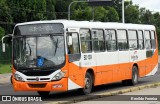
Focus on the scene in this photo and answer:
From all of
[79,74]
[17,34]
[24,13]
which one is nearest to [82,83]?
[79,74]

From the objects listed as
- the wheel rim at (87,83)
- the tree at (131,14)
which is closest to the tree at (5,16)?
the wheel rim at (87,83)

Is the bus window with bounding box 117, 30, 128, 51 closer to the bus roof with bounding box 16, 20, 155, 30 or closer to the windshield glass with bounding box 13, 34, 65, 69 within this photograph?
the bus roof with bounding box 16, 20, 155, 30

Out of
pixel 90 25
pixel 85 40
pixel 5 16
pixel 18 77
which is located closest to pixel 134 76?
pixel 90 25

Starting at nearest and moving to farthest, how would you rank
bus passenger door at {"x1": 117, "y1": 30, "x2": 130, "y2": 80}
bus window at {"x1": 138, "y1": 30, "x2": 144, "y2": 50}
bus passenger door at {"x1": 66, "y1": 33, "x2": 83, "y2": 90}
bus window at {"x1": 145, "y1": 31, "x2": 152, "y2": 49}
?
bus passenger door at {"x1": 66, "y1": 33, "x2": 83, "y2": 90} → bus passenger door at {"x1": 117, "y1": 30, "x2": 130, "y2": 80} → bus window at {"x1": 138, "y1": 30, "x2": 144, "y2": 50} → bus window at {"x1": 145, "y1": 31, "x2": 152, "y2": 49}

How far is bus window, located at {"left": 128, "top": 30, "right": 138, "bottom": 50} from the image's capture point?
21875mm

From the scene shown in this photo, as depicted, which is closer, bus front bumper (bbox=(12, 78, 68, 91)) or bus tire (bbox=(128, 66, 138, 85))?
bus front bumper (bbox=(12, 78, 68, 91))

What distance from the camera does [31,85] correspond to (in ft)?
53.6

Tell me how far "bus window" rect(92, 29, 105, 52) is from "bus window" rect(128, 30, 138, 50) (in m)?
2.89

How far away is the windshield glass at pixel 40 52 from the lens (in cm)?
1622

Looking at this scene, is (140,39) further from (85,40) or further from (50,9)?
(50,9)

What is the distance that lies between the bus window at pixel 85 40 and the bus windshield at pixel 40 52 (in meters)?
1.37

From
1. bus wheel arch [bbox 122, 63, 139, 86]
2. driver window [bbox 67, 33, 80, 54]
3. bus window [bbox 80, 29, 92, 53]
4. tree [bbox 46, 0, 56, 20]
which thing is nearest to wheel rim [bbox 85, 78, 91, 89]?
bus window [bbox 80, 29, 92, 53]

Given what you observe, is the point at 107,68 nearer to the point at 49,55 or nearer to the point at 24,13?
the point at 49,55

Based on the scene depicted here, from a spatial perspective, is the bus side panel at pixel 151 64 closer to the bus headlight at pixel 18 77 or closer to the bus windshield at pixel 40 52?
the bus windshield at pixel 40 52
